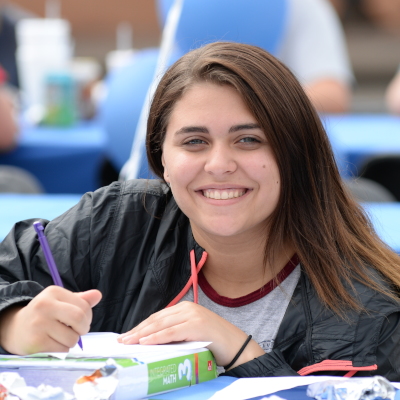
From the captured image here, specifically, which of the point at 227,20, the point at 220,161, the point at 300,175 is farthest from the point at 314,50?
the point at 220,161

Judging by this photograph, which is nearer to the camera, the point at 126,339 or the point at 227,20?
the point at 126,339

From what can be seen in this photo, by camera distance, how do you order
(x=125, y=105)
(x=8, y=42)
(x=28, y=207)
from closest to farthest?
(x=28, y=207) → (x=125, y=105) → (x=8, y=42)

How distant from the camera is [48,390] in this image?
0.83m

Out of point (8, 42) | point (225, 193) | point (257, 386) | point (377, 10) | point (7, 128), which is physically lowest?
point (257, 386)

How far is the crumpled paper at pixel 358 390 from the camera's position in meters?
0.86

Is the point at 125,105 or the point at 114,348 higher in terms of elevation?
the point at 125,105

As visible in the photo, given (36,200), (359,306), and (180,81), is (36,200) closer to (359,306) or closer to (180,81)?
(180,81)

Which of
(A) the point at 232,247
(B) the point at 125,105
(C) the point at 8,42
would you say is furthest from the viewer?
(C) the point at 8,42

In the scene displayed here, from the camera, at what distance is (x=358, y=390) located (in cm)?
86

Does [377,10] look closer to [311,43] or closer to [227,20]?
[311,43]

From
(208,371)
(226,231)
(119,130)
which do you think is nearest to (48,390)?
(208,371)

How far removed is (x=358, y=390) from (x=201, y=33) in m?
1.60

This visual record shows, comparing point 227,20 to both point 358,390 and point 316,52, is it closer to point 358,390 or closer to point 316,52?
point 316,52

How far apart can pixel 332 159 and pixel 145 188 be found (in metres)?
0.37
